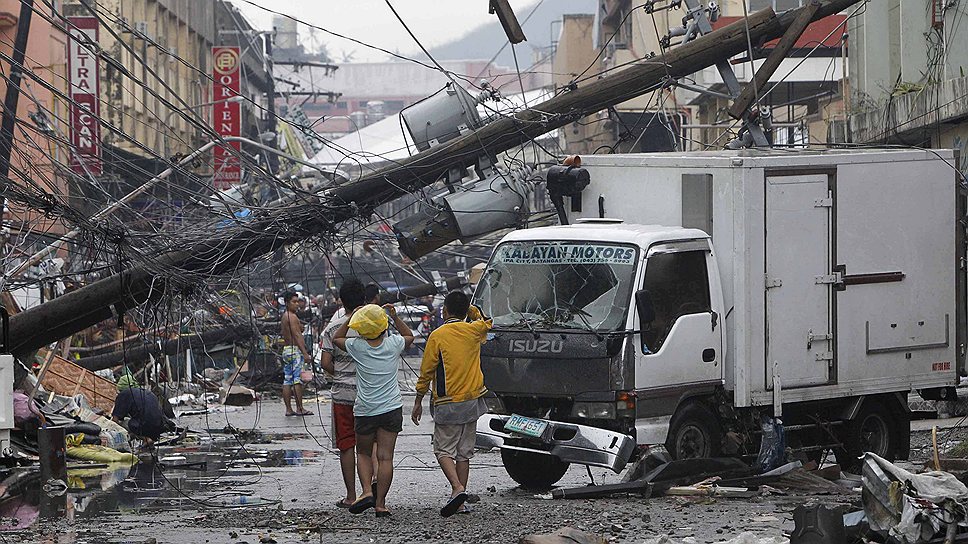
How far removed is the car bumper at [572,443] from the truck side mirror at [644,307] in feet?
3.01

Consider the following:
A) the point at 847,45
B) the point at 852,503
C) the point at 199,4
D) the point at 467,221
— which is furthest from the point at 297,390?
the point at 199,4

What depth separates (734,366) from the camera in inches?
483

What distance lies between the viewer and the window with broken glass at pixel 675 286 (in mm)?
12000

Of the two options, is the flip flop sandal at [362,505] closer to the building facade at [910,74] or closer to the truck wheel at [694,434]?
the truck wheel at [694,434]

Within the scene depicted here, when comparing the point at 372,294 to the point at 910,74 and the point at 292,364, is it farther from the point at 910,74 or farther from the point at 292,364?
the point at 910,74

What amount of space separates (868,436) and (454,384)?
4799 mm

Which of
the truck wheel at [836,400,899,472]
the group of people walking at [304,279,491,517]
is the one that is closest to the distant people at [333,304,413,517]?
the group of people walking at [304,279,491,517]

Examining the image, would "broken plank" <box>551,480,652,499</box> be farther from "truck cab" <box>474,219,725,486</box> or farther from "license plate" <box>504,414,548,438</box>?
"license plate" <box>504,414,548,438</box>

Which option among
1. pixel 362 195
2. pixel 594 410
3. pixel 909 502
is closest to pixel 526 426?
pixel 594 410

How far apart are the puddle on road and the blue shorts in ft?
13.9

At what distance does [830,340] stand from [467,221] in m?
3.65

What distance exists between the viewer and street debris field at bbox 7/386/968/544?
381 inches

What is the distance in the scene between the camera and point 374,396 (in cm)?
1052

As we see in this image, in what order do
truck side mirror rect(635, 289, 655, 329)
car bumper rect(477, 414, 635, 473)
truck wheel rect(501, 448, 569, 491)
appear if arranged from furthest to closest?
truck wheel rect(501, 448, 569, 491) → truck side mirror rect(635, 289, 655, 329) → car bumper rect(477, 414, 635, 473)
